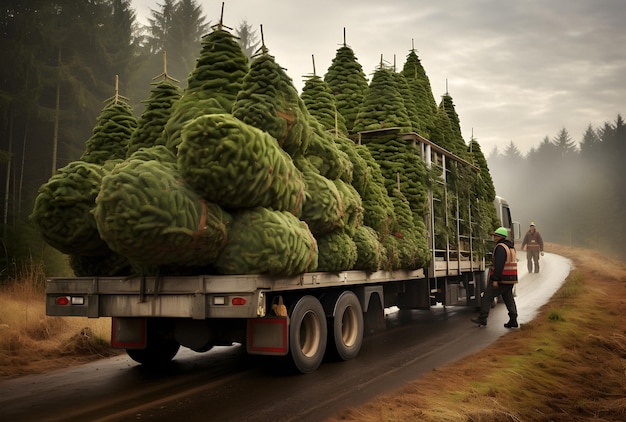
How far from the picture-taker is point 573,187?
89000mm

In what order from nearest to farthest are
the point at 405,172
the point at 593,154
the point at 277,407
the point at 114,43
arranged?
1. the point at 277,407
2. the point at 405,172
3. the point at 114,43
4. the point at 593,154

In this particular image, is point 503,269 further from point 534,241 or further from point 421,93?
point 534,241

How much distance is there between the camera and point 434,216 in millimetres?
11969

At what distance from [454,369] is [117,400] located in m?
3.91

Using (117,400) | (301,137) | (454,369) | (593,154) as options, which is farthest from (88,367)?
(593,154)

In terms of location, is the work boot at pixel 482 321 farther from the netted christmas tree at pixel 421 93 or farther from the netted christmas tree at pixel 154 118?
the netted christmas tree at pixel 154 118

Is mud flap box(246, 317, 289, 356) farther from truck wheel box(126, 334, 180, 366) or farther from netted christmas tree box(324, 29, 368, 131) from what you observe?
netted christmas tree box(324, 29, 368, 131)

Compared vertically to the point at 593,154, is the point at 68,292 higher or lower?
lower

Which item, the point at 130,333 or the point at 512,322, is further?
the point at 512,322

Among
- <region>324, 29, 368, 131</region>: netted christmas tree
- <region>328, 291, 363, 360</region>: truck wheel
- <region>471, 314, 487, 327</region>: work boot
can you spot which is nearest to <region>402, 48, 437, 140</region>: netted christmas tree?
<region>324, 29, 368, 131</region>: netted christmas tree

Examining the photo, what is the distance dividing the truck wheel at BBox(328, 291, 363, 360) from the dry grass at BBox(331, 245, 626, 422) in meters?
1.42

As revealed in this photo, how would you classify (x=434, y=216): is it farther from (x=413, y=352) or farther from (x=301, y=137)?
(x=301, y=137)

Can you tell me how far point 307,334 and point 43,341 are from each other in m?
4.70

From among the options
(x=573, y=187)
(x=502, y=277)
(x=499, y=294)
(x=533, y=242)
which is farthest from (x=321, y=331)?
(x=573, y=187)
